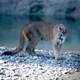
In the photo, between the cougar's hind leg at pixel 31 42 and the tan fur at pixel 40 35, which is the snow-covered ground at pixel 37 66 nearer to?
the cougar's hind leg at pixel 31 42

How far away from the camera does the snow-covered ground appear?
9.56 meters

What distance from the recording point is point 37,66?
1071 centimetres

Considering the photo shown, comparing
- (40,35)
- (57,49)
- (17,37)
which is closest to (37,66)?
(57,49)

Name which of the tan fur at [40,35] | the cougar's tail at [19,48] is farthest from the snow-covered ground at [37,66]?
the tan fur at [40,35]

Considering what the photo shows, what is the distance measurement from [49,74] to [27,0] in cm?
3422

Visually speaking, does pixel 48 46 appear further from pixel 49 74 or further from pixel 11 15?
pixel 11 15

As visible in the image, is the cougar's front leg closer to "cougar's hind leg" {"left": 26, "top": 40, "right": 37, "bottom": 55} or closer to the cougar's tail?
"cougar's hind leg" {"left": 26, "top": 40, "right": 37, "bottom": 55}

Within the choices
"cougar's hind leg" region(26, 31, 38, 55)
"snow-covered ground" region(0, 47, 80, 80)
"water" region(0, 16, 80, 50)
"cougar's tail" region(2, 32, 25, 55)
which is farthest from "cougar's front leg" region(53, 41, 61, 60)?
"water" region(0, 16, 80, 50)

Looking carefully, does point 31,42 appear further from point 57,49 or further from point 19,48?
point 57,49

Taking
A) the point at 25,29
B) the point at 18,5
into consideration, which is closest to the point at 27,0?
the point at 18,5

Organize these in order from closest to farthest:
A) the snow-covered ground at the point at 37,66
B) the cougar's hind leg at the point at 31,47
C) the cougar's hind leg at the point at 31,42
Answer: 1. the snow-covered ground at the point at 37,66
2. the cougar's hind leg at the point at 31,42
3. the cougar's hind leg at the point at 31,47

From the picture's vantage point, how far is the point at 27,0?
143 ft

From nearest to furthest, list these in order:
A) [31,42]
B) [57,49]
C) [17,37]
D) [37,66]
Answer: [37,66] < [57,49] < [31,42] < [17,37]

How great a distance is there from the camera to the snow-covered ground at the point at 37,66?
31.4 feet
